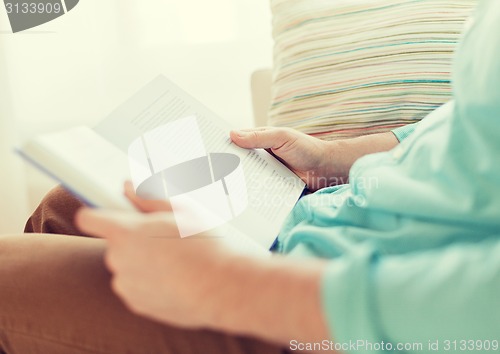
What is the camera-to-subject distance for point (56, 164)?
0.44 meters

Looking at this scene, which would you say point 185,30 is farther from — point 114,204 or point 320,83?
point 114,204

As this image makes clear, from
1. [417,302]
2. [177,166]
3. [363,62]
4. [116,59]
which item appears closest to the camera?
[417,302]

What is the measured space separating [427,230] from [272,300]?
0.63ft

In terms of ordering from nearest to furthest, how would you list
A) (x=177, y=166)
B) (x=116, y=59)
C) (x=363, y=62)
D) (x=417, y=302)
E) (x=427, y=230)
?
(x=417, y=302) → (x=427, y=230) → (x=177, y=166) → (x=363, y=62) → (x=116, y=59)

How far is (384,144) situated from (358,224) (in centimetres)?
31

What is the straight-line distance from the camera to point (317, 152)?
84 cm

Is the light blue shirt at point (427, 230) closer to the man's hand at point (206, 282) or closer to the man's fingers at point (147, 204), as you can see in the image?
the man's hand at point (206, 282)

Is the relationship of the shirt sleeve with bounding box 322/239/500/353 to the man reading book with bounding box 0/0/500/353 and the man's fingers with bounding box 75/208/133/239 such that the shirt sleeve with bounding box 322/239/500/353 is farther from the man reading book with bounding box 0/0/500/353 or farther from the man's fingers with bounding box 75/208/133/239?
the man's fingers with bounding box 75/208/133/239

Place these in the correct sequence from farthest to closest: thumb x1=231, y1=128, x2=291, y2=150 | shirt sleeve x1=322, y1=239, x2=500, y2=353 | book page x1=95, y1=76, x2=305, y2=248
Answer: thumb x1=231, y1=128, x2=291, y2=150 → book page x1=95, y1=76, x2=305, y2=248 → shirt sleeve x1=322, y1=239, x2=500, y2=353

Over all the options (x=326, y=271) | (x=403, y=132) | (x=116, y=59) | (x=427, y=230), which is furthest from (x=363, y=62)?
(x=116, y=59)

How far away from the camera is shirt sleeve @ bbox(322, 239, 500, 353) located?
37 centimetres

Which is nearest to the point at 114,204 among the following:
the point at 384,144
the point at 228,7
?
the point at 384,144

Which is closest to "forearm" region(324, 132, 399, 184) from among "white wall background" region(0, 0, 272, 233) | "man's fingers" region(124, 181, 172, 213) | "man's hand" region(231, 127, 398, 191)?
"man's hand" region(231, 127, 398, 191)

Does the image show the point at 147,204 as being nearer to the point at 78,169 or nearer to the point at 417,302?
the point at 78,169
